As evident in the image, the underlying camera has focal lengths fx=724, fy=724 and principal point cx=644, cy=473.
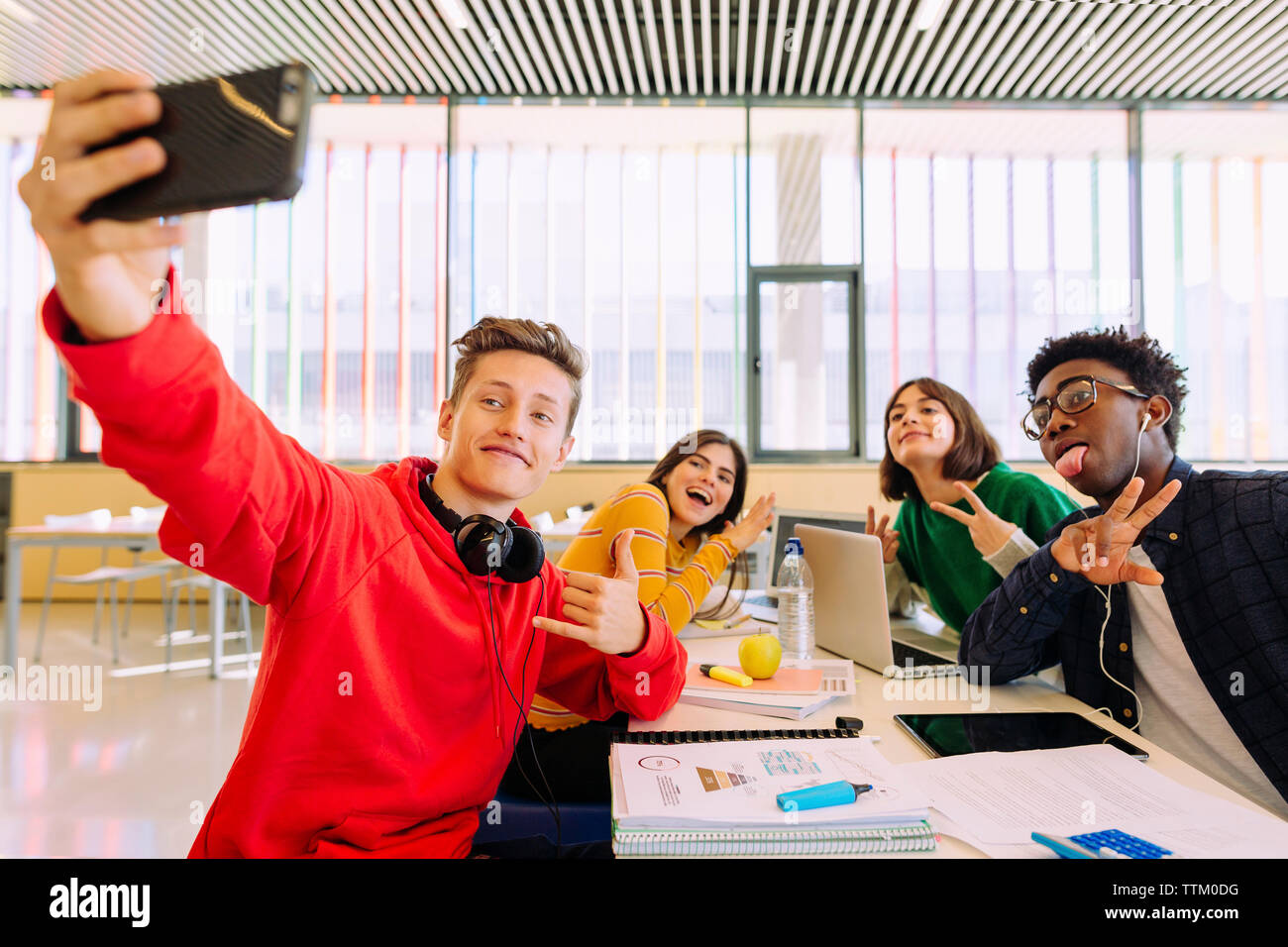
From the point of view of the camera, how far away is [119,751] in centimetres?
295

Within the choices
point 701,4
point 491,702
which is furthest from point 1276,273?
point 491,702

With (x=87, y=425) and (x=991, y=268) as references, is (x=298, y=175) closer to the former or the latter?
(x=991, y=268)

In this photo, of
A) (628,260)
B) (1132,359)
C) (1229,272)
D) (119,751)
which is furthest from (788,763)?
(1229,272)

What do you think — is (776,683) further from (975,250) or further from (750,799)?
(975,250)

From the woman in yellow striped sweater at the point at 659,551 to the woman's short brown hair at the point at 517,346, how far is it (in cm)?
59

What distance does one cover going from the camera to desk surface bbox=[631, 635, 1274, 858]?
1.04 meters

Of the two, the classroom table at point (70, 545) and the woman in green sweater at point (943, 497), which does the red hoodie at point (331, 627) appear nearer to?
the woman in green sweater at point (943, 497)

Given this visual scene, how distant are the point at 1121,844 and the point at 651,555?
117 centimetres

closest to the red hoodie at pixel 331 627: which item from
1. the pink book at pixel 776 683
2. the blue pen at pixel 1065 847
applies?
the pink book at pixel 776 683

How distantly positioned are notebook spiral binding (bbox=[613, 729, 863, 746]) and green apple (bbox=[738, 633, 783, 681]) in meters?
0.27

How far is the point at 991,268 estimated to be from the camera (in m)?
6.18

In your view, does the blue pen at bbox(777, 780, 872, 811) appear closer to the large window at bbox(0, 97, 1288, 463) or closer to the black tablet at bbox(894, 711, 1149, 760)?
the black tablet at bbox(894, 711, 1149, 760)

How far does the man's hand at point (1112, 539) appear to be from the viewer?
50.3 inches
